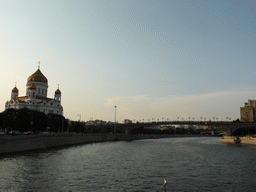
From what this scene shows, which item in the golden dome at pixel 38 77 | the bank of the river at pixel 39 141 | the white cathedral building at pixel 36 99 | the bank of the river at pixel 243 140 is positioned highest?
the golden dome at pixel 38 77

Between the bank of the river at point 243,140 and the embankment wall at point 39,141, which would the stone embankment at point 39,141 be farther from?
the bank of the river at point 243,140

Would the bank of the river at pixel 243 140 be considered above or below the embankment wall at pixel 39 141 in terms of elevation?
below

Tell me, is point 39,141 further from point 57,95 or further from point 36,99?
point 57,95

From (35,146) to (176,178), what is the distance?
127 feet

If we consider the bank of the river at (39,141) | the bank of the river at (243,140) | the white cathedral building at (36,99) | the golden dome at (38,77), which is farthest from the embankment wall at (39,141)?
the bank of the river at (243,140)

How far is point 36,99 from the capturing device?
119 metres

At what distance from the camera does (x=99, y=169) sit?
31.3 m

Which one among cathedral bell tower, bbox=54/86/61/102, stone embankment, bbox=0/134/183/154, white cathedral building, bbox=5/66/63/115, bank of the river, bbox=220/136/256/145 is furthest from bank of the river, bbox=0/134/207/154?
bank of the river, bbox=220/136/256/145

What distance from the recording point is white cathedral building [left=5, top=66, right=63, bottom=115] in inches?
4582

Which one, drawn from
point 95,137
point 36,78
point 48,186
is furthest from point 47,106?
point 48,186

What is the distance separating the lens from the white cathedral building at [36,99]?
11638 centimetres

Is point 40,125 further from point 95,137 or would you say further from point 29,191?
point 29,191

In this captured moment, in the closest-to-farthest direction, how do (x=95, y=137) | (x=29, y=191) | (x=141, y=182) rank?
(x=29, y=191), (x=141, y=182), (x=95, y=137)

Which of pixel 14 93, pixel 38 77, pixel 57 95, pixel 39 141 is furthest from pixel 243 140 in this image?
pixel 14 93
